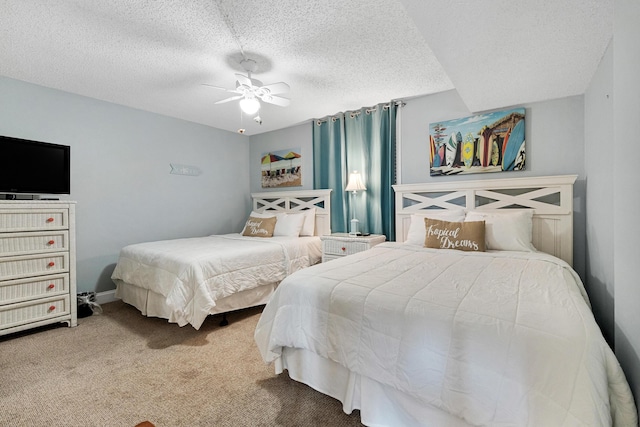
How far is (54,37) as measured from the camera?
211 cm

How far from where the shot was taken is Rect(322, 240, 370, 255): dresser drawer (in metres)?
3.17

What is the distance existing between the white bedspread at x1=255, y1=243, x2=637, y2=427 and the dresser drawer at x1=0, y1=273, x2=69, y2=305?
223 cm

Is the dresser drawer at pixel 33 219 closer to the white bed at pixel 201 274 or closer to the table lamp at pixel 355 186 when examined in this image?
the white bed at pixel 201 274

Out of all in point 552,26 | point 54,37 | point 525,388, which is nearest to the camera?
point 525,388

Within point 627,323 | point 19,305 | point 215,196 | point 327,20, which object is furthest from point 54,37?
point 627,323

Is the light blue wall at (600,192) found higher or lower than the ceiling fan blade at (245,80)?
lower

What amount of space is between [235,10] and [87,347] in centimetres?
270

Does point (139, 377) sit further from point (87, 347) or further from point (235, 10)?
point (235, 10)

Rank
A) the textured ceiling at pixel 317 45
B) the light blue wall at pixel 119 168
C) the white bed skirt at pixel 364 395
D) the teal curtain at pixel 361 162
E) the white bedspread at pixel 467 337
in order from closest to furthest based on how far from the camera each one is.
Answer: the white bedspread at pixel 467 337, the white bed skirt at pixel 364 395, the textured ceiling at pixel 317 45, the light blue wall at pixel 119 168, the teal curtain at pixel 361 162

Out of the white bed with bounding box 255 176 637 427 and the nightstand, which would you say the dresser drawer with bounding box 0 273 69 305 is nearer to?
the white bed with bounding box 255 176 637 427

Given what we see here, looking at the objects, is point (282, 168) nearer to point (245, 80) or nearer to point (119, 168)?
point (119, 168)

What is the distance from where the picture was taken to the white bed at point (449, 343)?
3.01ft

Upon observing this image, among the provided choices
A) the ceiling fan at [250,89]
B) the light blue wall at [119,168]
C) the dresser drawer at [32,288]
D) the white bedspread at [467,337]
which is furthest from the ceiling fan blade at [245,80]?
the dresser drawer at [32,288]

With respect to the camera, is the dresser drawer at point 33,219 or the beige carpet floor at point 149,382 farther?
the dresser drawer at point 33,219
